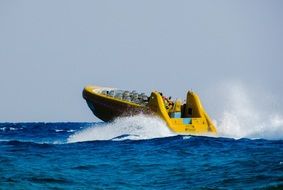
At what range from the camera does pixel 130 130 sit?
2748cm

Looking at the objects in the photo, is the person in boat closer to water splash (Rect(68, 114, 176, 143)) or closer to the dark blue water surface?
water splash (Rect(68, 114, 176, 143))

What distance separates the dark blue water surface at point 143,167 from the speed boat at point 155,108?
212 inches

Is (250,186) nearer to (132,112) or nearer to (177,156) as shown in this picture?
(177,156)

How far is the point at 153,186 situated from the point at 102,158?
555 cm

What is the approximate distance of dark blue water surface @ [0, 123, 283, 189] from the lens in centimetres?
1205

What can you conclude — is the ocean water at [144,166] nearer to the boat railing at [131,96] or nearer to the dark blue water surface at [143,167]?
the dark blue water surface at [143,167]

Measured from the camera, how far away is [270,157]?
15.7 metres

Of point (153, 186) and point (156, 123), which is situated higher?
point (156, 123)

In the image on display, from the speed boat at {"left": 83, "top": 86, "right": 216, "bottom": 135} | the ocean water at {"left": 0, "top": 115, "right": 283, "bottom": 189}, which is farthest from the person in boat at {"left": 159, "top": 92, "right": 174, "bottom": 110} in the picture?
the ocean water at {"left": 0, "top": 115, "right": 283, "bottom": 189}

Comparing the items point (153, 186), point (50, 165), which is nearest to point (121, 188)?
point (153, 186)

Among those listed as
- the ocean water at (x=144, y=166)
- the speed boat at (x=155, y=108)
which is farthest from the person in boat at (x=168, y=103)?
the ocean water at (x=144, y=166)

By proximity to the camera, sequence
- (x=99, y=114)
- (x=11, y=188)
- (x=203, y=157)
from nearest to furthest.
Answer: (x=11, y=188) < (x=203, y=157) < (x=99, y=114)

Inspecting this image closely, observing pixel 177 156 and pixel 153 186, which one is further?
pixel 177 156

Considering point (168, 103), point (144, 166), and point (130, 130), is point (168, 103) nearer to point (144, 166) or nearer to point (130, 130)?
point (130, 130)
